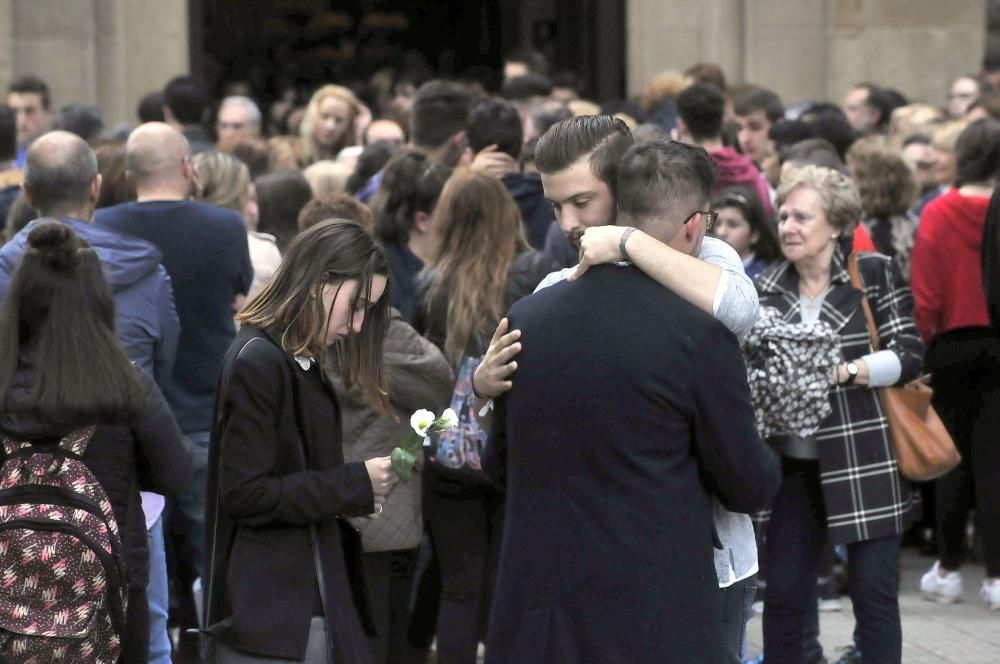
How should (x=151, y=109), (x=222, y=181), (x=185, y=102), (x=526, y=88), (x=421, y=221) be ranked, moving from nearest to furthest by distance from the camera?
(x=421, y=221)
(x=222, y=181)
(x=185, y=102)
(x=151, y=109)
(x=526, y=88)

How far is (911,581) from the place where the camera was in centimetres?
911

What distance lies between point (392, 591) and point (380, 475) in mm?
1877

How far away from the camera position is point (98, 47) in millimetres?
15680

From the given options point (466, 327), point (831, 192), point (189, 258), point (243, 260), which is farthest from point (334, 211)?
point (831, 192)

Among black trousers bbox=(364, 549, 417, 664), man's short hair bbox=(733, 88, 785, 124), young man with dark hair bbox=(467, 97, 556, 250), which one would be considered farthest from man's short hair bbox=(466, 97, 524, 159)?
man's short hair bbox=(733, 88, 785, 124)

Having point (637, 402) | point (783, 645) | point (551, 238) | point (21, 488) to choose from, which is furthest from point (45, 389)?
point (783, 645)

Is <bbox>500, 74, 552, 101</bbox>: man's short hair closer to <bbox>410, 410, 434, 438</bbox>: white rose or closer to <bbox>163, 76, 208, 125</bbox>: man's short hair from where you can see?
<bbox>163, 76, 208, 125</bbox>: man's short hair

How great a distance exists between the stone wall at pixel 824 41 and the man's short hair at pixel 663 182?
39.1 feet

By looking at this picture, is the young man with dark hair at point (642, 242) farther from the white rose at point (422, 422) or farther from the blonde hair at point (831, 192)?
the blonde hair at point (831, 192)

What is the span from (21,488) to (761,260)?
3822 millimetres

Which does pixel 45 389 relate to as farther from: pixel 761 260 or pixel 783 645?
pixel 761 260

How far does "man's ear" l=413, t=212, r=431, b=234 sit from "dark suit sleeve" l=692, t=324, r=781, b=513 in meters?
3.49

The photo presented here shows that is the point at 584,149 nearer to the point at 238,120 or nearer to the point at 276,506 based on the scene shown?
the point at 276,506

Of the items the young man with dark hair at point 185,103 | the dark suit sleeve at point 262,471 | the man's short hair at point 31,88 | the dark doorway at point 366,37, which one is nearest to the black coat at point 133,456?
the dark suit sleeve at point 262,471
